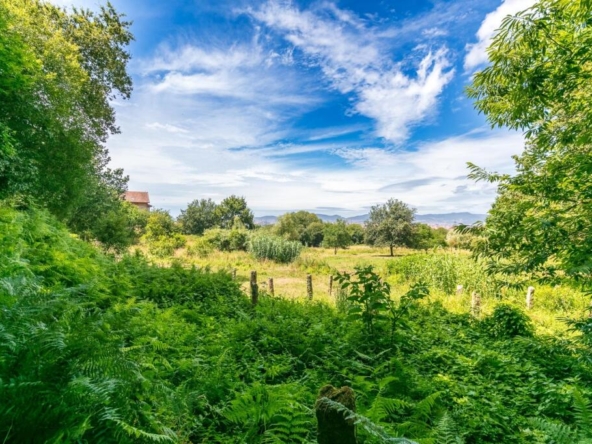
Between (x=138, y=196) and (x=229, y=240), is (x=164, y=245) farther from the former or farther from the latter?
(x=138, y=196)

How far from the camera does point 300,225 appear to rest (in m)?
48.6

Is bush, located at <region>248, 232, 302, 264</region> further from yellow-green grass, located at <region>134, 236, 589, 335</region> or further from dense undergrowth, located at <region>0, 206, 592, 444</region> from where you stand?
dense undergrowth, located at <region>0, 206, 592, 444</region>

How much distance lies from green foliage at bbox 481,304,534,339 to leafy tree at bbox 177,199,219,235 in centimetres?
4610

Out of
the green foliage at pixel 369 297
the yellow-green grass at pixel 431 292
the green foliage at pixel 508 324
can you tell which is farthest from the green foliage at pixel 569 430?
the green foliage at pixel 508 324

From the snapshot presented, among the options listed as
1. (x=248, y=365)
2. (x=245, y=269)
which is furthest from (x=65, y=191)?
(x=248, y=365)

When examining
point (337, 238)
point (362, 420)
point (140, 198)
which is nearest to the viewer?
point (362, 420)

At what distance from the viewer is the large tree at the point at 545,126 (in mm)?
2805

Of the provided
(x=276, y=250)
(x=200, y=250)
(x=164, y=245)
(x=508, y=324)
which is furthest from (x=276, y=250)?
(x=508, y=324)

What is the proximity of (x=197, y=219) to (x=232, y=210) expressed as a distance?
6.27 metres

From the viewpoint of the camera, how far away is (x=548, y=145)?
11.6ft

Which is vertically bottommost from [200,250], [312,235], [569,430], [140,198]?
[569,430]

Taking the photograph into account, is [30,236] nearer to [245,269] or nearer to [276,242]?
[245,269]

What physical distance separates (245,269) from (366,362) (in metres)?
13.9

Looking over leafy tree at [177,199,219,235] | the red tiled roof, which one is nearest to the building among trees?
the red tiled roof
